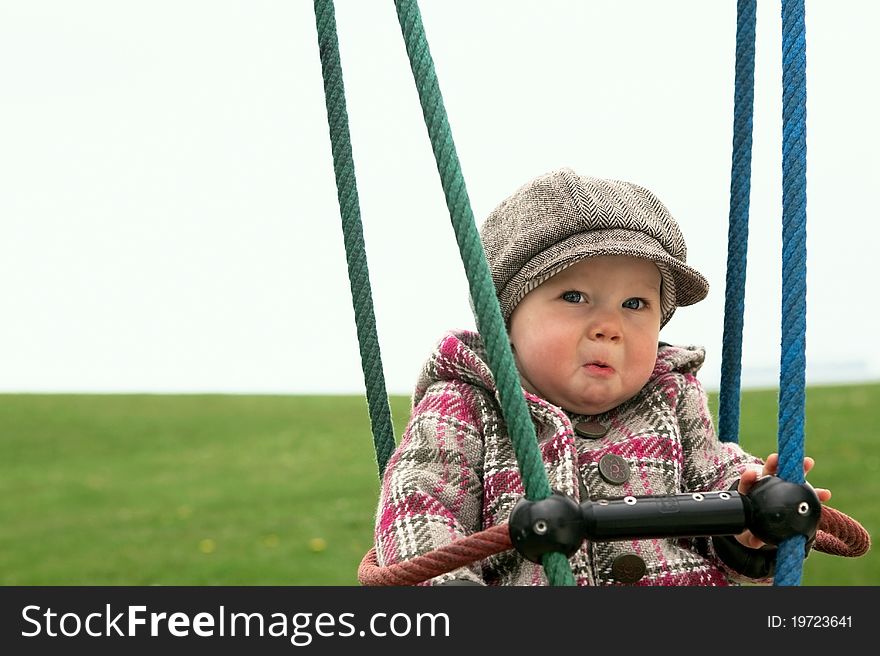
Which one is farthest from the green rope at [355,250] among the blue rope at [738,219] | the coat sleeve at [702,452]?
the blue rope at [738,219]

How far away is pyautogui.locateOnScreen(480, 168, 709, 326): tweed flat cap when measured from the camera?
1.46 m

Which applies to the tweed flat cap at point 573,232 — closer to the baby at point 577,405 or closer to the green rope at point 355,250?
the baby at point 577,405

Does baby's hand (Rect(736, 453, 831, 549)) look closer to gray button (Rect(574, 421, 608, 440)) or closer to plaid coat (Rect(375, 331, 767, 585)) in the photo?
plaid coat (Rect(375, 331, 767, 585))

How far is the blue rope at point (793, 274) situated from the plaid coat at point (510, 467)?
263 mm

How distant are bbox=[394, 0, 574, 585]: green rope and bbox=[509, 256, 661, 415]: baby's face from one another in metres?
0.33

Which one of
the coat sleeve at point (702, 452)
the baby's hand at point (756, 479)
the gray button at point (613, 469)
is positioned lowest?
the baby's hand at point (756, 479)

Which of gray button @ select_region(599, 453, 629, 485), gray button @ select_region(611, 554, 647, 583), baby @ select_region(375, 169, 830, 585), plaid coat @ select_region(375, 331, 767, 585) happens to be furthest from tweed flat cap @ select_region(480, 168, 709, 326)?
gray button @ select_region(611, 554, 647, 583)

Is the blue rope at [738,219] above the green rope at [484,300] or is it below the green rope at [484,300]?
above

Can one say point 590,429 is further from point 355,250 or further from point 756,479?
point 355,250

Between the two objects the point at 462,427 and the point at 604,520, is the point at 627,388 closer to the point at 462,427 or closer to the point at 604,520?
the point at 462,427

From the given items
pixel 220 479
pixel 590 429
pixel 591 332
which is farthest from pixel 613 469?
pixel 220 479

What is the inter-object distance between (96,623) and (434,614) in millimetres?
438

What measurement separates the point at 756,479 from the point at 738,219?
54 cm

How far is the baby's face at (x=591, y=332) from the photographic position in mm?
1461
